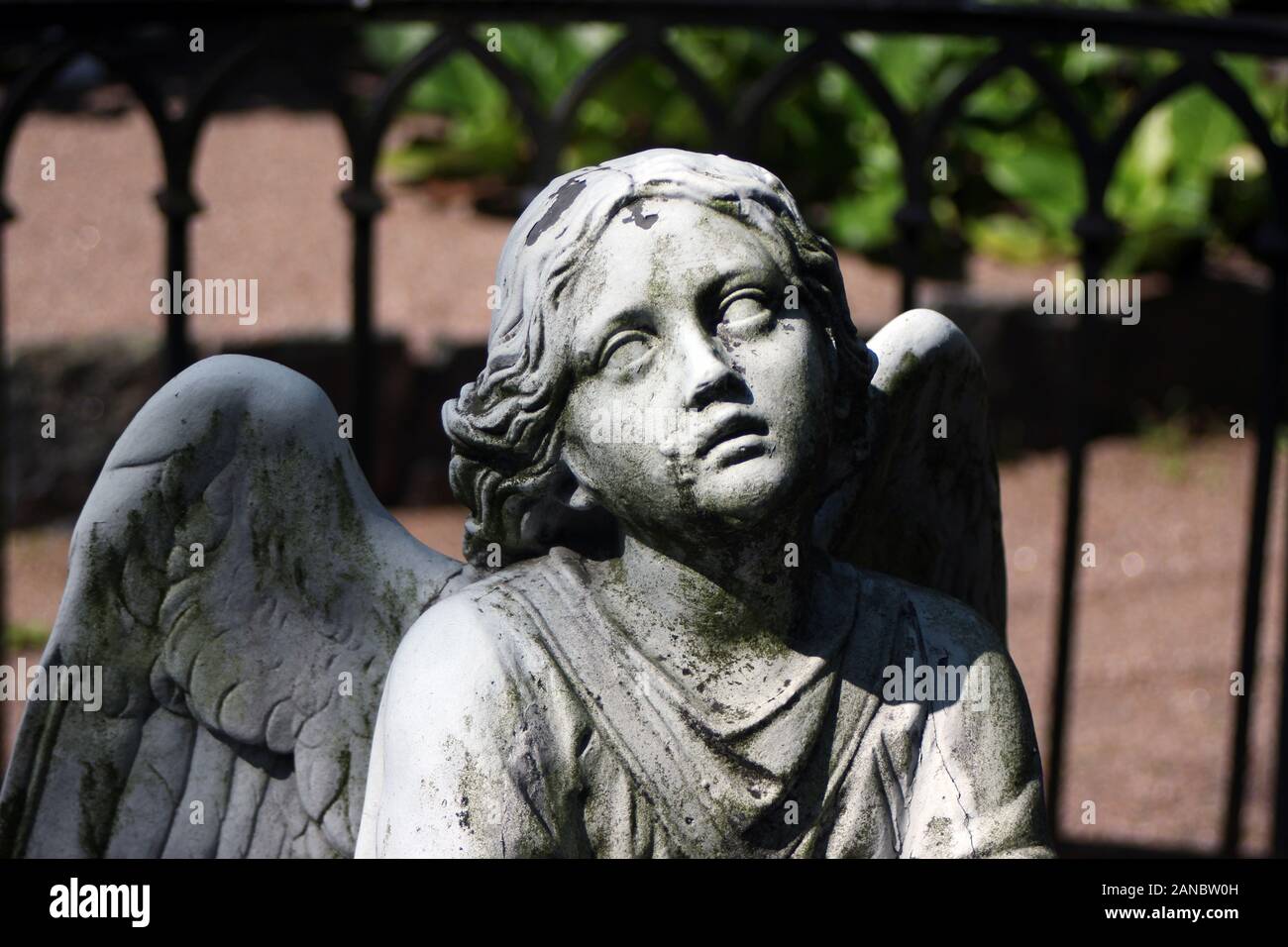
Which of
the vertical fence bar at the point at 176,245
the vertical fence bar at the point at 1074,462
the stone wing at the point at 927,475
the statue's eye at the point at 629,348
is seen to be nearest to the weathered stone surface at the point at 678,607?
the statue's eye at the point at 629,348

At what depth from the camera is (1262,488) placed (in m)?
3.73

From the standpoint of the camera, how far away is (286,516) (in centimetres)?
238

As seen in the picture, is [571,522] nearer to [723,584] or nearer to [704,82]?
[723,584]

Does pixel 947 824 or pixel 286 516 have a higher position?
pixel 286 516

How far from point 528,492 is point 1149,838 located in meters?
3.32

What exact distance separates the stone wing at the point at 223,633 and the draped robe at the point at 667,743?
23cm

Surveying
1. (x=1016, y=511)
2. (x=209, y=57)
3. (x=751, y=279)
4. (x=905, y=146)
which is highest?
(x=209, y=57)

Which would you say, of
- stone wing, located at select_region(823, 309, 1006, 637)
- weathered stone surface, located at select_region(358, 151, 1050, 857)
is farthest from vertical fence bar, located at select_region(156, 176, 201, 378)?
stone wing, located at select_region(823, 309, 1006, 637)

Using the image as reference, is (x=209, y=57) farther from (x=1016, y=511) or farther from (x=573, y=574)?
(x=573, y=574)

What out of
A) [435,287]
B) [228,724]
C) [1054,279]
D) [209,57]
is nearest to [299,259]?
[435,287]

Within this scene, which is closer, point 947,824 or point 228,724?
point 947,824

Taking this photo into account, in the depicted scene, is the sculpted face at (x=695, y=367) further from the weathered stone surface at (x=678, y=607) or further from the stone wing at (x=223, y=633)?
the stone wing at (x=223, y=633)

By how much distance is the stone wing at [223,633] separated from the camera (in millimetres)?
2340

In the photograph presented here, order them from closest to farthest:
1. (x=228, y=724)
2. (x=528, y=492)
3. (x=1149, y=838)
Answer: (x=528, y=492), (x=228, y=724), (x=1149, y=838)
